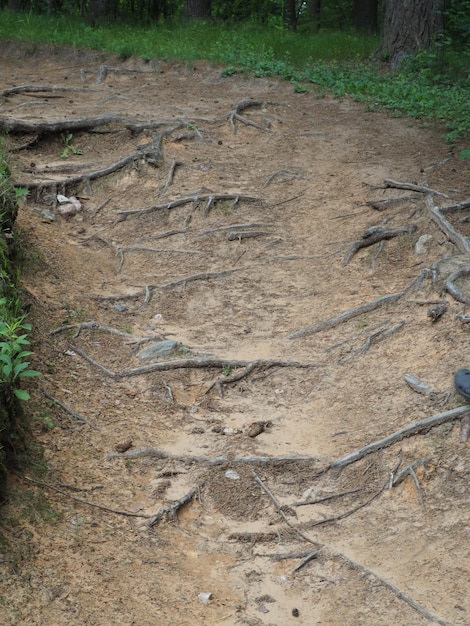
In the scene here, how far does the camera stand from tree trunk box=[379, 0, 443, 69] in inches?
480

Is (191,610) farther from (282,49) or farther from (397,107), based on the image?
(282,49)

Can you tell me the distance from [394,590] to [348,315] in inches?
120

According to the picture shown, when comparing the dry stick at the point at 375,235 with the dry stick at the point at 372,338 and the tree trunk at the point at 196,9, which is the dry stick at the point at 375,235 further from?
the tree trunk at the point at 196,9

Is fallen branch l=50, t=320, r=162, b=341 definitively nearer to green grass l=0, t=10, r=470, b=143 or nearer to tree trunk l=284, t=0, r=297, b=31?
green grass l=0, t=10, r=470, b=143

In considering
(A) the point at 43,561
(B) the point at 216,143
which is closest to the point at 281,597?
(A) the point at 43,561

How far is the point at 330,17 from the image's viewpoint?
74.8 feet

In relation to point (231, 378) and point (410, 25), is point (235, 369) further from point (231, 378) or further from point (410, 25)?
point (410, 25)

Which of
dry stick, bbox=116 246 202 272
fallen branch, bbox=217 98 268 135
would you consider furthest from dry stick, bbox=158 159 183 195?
fallen branch, bbox=217 98 268 135

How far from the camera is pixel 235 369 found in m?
6.40

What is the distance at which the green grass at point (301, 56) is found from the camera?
36.2 feet

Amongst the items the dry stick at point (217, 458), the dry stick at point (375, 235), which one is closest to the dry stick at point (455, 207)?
the dry stick at point (375, 235)

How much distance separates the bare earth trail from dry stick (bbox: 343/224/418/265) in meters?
0.08

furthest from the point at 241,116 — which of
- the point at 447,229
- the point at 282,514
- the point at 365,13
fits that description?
the point at 365,13

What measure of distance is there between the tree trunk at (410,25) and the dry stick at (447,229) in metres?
5.44
